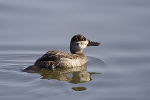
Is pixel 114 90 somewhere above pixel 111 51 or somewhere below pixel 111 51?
below

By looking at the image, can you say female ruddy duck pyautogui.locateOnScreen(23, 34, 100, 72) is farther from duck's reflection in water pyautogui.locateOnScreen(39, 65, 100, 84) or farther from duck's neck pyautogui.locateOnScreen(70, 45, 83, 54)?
duck's reflection in water pyautogui.locateOnScreen(39, 65, 100, 84)

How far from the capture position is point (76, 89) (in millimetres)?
11203

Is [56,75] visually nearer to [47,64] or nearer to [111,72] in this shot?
[47,64]

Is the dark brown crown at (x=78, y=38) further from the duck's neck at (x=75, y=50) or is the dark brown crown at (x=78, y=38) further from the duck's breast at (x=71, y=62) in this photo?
the duck's breast at (x=71, y=62)

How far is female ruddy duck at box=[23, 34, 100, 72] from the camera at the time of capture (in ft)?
42.1

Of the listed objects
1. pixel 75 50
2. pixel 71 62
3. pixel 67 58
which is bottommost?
pixel 71 62

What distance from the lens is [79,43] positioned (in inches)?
563

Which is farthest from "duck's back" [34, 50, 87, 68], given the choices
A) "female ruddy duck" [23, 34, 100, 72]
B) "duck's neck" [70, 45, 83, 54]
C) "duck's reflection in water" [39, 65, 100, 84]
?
"duck's neck" [70, 45, 83, 54]

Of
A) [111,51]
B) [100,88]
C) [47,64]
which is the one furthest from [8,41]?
[100,88]

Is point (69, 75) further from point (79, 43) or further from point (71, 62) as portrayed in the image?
point (79, 43)

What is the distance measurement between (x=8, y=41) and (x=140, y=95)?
538 centimetres

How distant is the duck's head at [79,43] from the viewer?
14.2 meters

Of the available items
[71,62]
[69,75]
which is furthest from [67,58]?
[69,75]

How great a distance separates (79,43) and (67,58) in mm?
1054
